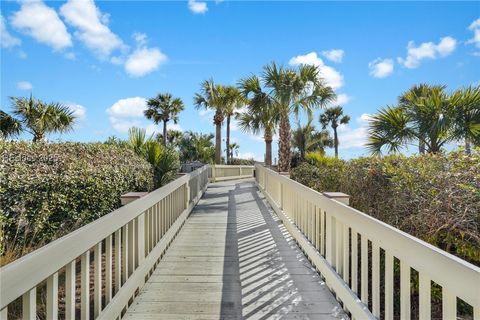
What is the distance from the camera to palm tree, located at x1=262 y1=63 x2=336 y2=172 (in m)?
10.5

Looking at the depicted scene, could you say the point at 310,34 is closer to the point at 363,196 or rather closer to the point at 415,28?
the point at 415,28

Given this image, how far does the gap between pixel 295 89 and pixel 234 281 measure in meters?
8.19

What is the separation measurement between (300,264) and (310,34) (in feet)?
24.8

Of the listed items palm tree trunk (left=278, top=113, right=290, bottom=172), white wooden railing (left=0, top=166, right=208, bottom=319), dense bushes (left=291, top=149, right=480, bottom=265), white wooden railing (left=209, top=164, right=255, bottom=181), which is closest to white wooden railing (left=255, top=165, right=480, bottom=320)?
dense bushes (left=291, top=149, right=480, bottom=265)

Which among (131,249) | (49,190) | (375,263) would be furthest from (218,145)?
(375,263)

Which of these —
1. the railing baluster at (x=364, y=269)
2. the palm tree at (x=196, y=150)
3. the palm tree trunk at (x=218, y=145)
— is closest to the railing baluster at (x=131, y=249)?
the railing baluster at (x=364, y=269)

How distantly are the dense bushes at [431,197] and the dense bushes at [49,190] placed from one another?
4287 mm

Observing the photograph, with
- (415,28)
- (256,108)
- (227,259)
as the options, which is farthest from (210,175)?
(227,259)

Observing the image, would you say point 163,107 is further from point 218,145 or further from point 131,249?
point 131,249

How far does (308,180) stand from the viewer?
8.52 meters

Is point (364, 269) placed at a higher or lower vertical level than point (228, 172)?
lower

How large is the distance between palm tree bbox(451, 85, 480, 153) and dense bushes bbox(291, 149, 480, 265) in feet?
14.4

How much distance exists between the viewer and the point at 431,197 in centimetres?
375

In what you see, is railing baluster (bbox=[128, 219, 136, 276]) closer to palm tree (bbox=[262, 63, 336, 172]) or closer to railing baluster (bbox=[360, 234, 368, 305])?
railing baluster (bbox=[360, 234, 368, 305])
